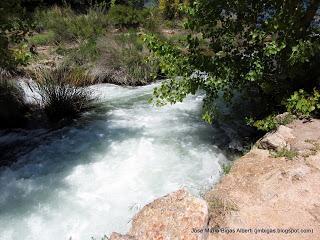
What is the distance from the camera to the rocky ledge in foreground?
4.27 meters

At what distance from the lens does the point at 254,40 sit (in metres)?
7.36

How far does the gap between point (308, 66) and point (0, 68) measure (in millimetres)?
6674

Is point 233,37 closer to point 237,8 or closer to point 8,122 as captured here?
point 237,8

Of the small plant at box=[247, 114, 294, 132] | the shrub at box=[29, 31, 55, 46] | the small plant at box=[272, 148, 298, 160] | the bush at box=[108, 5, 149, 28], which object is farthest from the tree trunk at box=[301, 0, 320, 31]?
the bush at box=[108, 5, 149, 28]

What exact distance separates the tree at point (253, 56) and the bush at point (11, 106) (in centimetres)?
313

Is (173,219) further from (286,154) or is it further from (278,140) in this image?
(278,140)

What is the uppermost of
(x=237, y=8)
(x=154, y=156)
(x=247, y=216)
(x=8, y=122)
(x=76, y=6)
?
(x=237, y=8)

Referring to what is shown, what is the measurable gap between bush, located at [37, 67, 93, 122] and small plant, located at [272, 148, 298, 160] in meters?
4.50

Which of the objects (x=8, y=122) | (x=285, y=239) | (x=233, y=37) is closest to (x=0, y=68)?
(x=8, y=122)

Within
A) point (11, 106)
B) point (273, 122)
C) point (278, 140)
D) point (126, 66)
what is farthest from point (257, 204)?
point (126, 66)

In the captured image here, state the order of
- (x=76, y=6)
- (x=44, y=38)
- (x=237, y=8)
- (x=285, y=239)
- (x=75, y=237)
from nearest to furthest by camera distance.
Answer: (x=285, y=239)
(x=75, y=237)
(x=237, y=8)
(x=44, y=38)
(x=76, y=6)

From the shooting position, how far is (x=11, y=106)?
335 inches

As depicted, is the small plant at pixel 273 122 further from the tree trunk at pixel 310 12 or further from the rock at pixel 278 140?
the tree trunk at pixel 310 12

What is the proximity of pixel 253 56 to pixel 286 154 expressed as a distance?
78.0 inches
